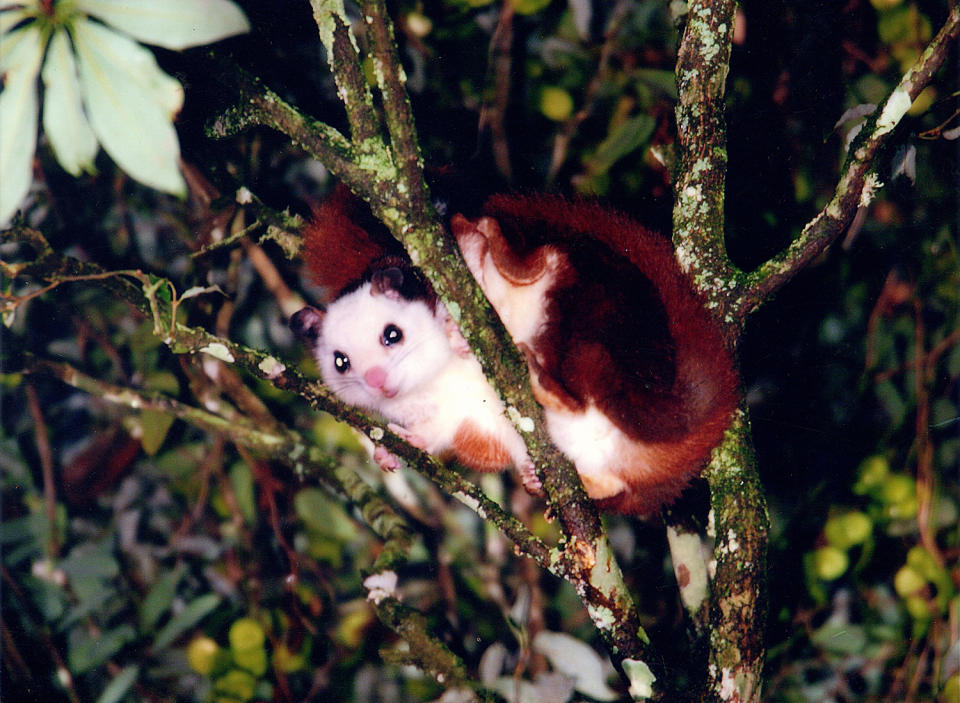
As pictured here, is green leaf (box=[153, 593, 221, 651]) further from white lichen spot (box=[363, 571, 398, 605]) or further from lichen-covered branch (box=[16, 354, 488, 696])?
white lichen spot (box=[363, 571, 398, 605])

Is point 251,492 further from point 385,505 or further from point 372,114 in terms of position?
point 372,114

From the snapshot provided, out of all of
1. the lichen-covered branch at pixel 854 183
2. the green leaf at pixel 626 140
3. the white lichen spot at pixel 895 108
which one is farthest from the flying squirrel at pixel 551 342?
the green leaf at pixel 626 140

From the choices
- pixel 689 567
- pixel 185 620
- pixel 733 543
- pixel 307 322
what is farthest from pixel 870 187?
pixel 185 620

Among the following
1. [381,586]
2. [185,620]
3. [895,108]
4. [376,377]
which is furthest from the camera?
[185,620]

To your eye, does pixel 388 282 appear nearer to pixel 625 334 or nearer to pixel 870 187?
→ pixel 625 334

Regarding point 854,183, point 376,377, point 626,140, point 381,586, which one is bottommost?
point 381,586

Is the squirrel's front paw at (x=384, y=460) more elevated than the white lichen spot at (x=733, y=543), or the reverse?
the squirrel's front paw at (x=384, y=460)

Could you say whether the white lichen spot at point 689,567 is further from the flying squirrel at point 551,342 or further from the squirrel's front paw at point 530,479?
the squirrel's front paw at point 530,479
